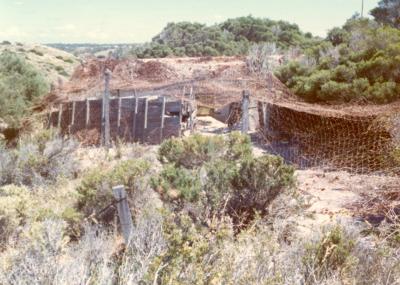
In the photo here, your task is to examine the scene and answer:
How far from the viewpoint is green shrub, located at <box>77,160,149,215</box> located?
7.02m

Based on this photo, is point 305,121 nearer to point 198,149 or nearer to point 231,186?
point 198,149

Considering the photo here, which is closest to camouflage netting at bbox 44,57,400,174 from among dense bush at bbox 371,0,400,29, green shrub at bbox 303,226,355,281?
green shrub at bbox 303,226,355,281

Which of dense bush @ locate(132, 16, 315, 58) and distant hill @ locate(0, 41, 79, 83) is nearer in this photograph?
dense bush @ locate(132, 16, 315, 58)

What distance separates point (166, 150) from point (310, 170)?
3675mm

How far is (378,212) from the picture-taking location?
7.67 meters

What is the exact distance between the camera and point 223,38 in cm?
3922

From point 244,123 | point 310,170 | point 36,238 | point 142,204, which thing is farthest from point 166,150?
point 36,238

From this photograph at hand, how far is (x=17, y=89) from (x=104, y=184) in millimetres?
9177

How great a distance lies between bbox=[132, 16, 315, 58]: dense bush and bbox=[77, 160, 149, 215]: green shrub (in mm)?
27087

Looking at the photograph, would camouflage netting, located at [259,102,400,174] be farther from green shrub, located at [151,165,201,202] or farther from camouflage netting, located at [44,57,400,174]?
green shrub, located at [151,165,201,202]

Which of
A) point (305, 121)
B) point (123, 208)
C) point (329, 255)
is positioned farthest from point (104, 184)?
point (305, 121)

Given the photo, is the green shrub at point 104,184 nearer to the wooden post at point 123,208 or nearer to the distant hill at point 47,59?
the wooden post at point 123,208

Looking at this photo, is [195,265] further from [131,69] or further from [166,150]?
[131,69]

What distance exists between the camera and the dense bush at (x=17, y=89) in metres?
13.9
